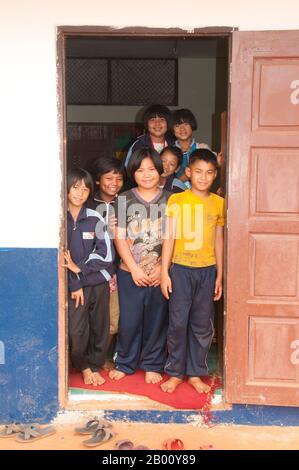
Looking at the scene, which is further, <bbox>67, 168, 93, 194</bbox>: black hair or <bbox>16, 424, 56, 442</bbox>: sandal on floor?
<bbox>67, 168, 93, 194</bbox>: black hair

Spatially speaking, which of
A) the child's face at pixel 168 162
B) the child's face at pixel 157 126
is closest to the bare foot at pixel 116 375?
the child's face at pixel 168 162

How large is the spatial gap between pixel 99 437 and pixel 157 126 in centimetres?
248

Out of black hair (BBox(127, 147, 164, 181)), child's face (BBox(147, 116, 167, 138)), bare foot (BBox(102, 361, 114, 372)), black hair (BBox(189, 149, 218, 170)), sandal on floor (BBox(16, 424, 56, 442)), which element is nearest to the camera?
sandal on floor (BBox(16, 424, 56, 442))

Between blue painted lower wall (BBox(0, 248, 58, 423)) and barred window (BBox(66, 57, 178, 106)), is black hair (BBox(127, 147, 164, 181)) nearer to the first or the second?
blue painted lower wall (BBox(0, 248, 58, 423))

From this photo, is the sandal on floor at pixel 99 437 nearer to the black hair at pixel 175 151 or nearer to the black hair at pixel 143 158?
the black hair at pixel 143 158

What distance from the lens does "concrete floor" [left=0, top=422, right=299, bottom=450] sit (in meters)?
3.32

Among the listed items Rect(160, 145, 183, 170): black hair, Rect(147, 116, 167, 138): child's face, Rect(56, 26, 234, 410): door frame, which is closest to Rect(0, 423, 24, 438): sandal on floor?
Rect(56, 26, 234, 410): door frame

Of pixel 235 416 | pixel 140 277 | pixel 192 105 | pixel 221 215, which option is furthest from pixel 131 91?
pixel 235 416

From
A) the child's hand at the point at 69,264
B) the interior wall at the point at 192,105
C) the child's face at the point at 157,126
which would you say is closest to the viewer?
the child's hand at the point at 69,264

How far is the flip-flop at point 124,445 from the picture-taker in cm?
327

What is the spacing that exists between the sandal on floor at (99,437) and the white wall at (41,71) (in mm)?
1201

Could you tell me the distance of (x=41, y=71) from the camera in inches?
131
